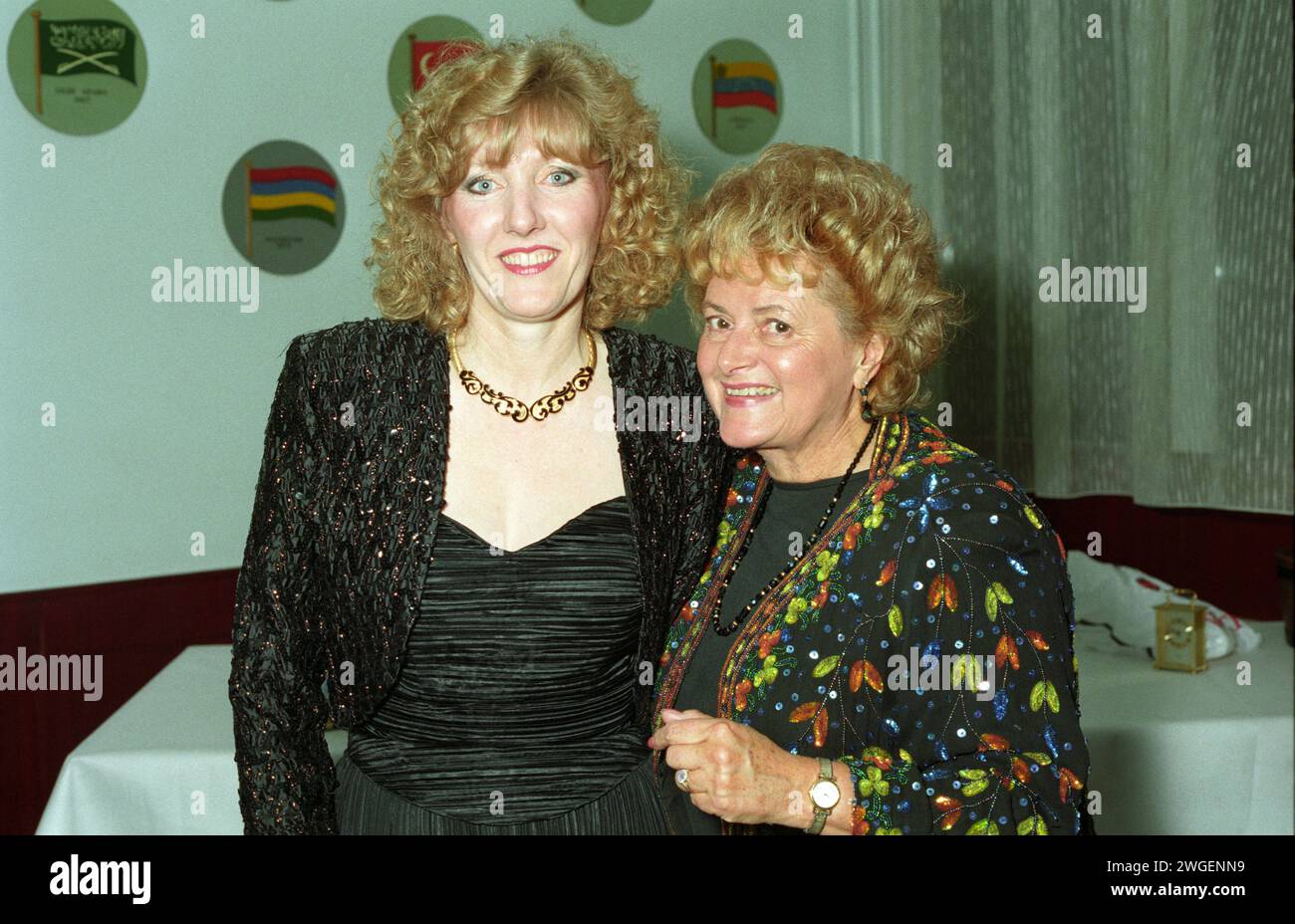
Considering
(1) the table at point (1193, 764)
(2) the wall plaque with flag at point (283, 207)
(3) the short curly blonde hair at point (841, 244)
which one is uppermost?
(2) the wall plaque with flag at point (283, 207)

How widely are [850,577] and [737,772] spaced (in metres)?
0.25

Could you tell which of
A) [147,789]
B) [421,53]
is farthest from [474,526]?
[421,53]

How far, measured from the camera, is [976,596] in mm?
1144

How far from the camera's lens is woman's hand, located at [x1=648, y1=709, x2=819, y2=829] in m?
1.08

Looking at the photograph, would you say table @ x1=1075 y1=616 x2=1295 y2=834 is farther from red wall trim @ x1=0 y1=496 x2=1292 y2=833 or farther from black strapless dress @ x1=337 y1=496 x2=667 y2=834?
black strapless dress @ x1=337 y1=496 x2=667 y2=834

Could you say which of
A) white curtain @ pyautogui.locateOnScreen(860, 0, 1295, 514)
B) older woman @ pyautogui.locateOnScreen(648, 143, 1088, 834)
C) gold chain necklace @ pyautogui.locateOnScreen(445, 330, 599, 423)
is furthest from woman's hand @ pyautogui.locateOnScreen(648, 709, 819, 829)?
white curtain @ pyautogui.locateOnScreen(860, 0, 1295, 514)

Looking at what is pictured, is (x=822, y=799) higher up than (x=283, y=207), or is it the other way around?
(x=283, y=207)

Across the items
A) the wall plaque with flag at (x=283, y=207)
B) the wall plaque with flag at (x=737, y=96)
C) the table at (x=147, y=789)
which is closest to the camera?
the table at (x=147, y=789)

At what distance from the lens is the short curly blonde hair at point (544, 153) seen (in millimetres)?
1305

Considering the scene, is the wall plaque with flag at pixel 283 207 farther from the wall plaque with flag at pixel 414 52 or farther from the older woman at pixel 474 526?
the older woman at pixel 474 526

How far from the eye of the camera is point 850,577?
4.05ft

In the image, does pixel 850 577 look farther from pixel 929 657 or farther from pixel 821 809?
pixel 821 809

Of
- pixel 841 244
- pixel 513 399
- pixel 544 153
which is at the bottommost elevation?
pixel 513 399

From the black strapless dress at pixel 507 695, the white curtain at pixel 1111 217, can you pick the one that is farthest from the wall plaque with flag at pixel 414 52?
the black strapless dress at pixel 507 695
